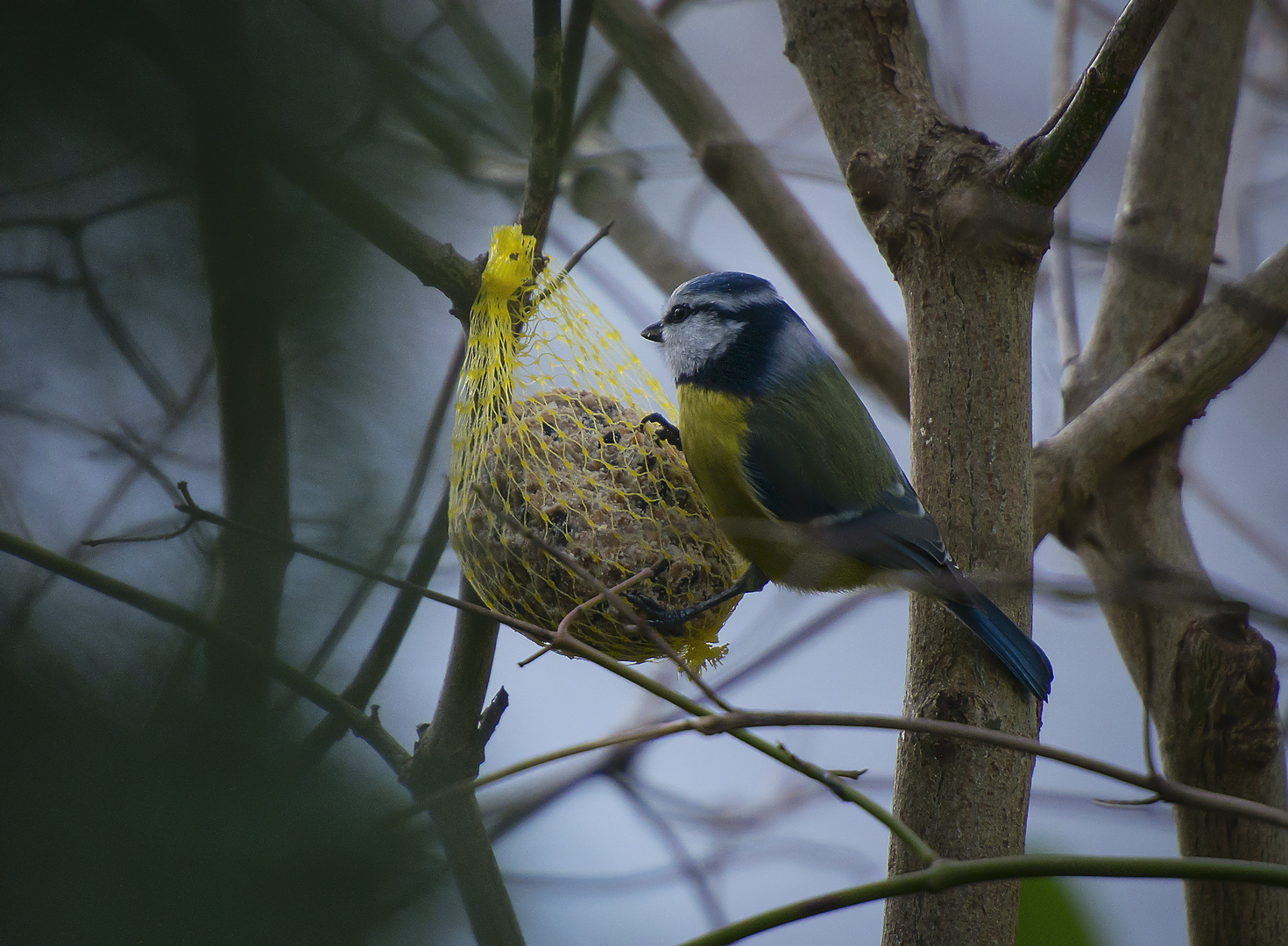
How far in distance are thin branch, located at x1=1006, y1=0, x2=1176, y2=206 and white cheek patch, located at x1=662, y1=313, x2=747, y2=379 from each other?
0.68 m

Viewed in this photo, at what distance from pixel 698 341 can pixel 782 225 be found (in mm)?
400

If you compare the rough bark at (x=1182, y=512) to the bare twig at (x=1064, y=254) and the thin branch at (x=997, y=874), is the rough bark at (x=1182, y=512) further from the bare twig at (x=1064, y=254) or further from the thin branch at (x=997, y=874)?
the thin branch at (x=997, y=874)

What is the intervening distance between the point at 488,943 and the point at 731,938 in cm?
34

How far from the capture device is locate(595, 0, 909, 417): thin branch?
211 centimetres

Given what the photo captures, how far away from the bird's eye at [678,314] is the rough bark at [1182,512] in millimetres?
765

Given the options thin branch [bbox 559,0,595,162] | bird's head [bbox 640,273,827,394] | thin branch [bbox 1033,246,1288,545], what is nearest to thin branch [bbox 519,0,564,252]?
thin branch [bbox 559,0,595,162]

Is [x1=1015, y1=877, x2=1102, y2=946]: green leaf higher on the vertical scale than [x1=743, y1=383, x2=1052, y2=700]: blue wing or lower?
lower

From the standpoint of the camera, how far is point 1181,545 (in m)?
1.80

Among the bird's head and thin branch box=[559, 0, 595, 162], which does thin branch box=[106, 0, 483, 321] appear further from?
the bird's head

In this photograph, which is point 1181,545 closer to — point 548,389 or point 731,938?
point 548,389

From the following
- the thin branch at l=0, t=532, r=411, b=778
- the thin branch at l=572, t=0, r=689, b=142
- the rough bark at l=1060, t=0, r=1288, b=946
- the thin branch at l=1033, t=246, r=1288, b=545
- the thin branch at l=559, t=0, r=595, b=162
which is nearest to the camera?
the thin branch at l=0, t=532, r=411, b=778

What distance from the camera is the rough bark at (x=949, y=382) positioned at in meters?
1.24

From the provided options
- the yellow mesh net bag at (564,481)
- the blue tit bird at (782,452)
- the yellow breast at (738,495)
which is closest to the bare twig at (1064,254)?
the blue tit bird at (782,452)

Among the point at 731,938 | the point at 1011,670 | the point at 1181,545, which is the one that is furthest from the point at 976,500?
the point at 731,938
